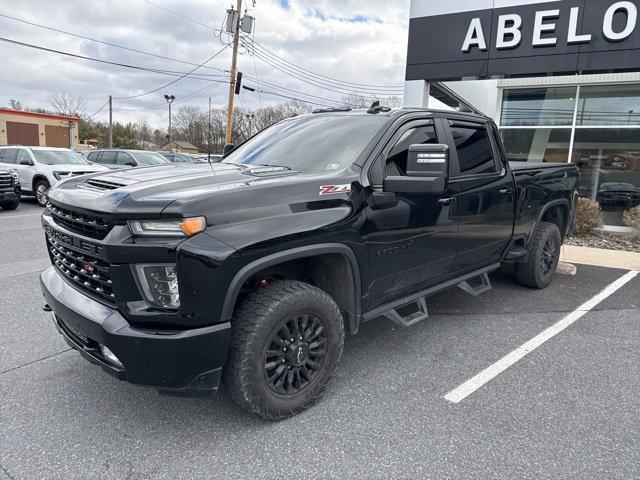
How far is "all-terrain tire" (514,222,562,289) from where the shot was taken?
535 cm

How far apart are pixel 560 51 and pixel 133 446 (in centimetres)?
1038

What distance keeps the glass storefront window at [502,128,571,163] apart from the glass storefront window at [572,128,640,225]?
0.28 metres

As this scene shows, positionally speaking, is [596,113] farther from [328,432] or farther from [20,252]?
[20,252]

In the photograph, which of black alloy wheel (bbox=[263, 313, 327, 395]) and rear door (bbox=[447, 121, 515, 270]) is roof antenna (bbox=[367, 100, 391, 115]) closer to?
rear door (bbox=[447, 121, 515, 270])

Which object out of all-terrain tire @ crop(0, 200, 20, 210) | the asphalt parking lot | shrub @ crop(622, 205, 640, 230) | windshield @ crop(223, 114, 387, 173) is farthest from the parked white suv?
shrub @ crop(622, 205, 640, 230)

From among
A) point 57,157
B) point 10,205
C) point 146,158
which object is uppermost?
point 146,158

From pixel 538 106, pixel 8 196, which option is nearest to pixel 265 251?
pixel 538 106

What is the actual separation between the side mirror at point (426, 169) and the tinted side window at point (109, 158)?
16.4 meters

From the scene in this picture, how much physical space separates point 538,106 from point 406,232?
997cm

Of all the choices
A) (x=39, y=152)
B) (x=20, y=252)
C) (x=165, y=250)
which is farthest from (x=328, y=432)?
(x=39, y=152)

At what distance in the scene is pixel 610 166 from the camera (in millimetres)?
10602

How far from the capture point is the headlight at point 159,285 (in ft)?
7.62

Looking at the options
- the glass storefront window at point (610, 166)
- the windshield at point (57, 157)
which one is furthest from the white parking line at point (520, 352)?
the windshield at point (57, 157)

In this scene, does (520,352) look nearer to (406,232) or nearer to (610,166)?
(406,232)
